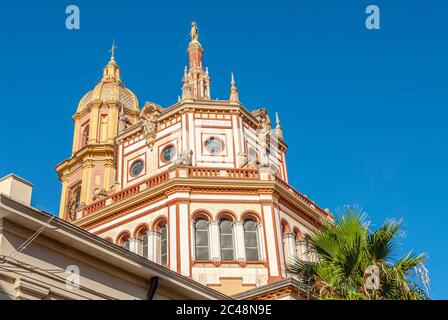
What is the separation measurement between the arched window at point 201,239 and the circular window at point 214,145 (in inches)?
187

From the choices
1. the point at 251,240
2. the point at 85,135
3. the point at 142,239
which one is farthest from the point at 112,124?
the point at 251,240

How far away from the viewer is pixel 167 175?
32.5 m

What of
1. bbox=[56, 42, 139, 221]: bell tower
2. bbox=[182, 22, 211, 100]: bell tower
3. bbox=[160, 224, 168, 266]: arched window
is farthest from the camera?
bbox=[56, 42, 139, 221]: bell tower

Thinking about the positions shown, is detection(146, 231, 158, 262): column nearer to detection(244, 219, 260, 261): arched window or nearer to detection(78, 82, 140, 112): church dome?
detection(244, 219, 260, 261): arched window

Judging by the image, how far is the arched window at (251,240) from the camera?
30.9m

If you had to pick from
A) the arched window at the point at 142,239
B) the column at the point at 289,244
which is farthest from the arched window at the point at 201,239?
the column at the point at 289,244

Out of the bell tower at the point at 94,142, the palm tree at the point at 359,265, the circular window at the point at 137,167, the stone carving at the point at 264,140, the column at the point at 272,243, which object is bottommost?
the palm tree at the point at 359,265

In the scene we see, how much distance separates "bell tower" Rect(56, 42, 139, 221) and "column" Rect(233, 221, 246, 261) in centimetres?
1691

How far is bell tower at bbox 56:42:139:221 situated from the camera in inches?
1861

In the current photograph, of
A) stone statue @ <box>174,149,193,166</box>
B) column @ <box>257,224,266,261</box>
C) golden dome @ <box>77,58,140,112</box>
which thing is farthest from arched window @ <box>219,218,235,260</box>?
golden dome @ <box>77,58,140,112</box>

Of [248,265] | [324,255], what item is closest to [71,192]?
[248,265]

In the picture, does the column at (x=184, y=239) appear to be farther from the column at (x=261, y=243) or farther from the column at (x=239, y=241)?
the column at (x=261, y=243)

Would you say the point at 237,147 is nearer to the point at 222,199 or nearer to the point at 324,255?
the point at 222,199

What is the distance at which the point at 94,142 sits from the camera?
49.1 meters
